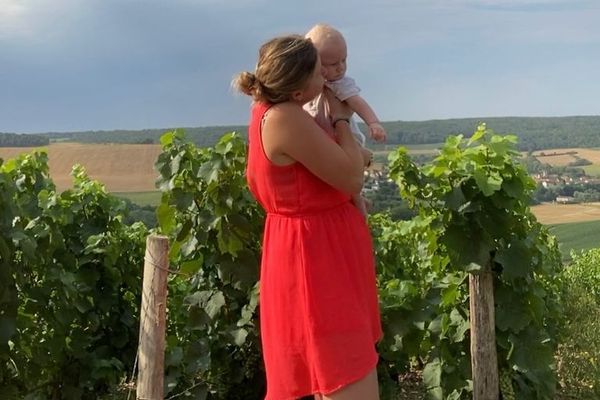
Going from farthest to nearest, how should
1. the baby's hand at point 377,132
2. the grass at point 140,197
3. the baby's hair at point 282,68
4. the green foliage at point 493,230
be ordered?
the grass at point 140,197 → the green foliage at point 493,230 → the baby's hand at point 377,132 → the baby's hair at point 282,68

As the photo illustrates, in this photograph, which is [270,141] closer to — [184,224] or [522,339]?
[184,224]

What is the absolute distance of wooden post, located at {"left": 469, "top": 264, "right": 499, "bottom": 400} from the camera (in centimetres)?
389

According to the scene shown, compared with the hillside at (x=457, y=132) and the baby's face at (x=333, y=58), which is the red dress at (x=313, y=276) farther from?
the hillside at (x=457, y=132)

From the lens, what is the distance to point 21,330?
13.5 ft

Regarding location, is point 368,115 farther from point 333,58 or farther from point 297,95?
point 297,95

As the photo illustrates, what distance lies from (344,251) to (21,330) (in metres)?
2.22

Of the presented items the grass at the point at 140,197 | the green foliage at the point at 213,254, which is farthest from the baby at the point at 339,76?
the grass at the point at 140,197

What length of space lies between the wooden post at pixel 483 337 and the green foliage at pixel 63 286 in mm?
2010

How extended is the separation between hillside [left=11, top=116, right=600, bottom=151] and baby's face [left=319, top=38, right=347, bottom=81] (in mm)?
446

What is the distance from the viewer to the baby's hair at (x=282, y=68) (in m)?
2.36

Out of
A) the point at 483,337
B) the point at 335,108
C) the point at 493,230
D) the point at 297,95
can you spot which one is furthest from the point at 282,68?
the point at 483,337

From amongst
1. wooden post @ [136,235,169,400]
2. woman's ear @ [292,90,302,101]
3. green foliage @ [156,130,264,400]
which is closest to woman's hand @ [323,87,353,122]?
woman's ear @ [292,90,302,101]

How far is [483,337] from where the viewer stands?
391 centimetres

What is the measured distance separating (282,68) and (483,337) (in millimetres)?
2085
